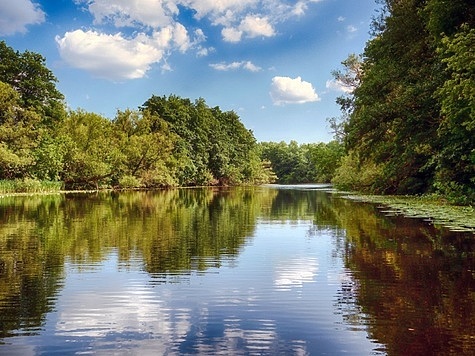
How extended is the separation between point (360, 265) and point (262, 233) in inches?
225

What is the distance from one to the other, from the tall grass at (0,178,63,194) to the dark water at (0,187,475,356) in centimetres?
3324

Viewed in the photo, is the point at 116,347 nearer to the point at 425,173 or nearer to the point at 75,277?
the point at 75,277

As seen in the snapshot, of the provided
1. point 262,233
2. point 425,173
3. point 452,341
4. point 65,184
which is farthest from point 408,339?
point 65,184

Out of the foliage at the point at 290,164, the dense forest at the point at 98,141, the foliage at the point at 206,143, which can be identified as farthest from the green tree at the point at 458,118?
the foliage at the point at 290,164

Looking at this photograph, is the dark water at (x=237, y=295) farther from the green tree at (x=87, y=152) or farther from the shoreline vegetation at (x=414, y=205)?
the green tree at (x=87, y=152)

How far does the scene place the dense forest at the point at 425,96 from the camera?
1872 centimetres

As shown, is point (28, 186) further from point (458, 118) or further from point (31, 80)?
point (458, 118)

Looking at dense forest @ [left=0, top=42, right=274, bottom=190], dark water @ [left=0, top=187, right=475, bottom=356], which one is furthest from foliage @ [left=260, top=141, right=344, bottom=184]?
dark water @ [left=0, top=187, right=475, bottom=356]

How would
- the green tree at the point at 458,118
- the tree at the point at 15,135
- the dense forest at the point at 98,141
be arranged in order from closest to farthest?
the green tree at the point at 458,118 → the tree at the point at 15,135 → the dense forest at the point at 98,141

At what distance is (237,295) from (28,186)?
Result: 43508mm

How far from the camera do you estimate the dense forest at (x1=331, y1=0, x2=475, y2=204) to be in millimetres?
18719

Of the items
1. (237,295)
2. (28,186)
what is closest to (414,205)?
(237,295)

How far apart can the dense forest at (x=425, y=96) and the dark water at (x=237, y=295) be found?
8.12 meters

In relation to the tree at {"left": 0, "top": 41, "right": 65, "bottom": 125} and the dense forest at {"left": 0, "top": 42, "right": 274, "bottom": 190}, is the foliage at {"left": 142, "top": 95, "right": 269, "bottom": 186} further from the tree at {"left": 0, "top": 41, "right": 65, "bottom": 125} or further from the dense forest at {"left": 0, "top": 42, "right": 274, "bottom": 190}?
the tree at {"left": 0, "top": 41, "right": 65, "bottom": 125}
